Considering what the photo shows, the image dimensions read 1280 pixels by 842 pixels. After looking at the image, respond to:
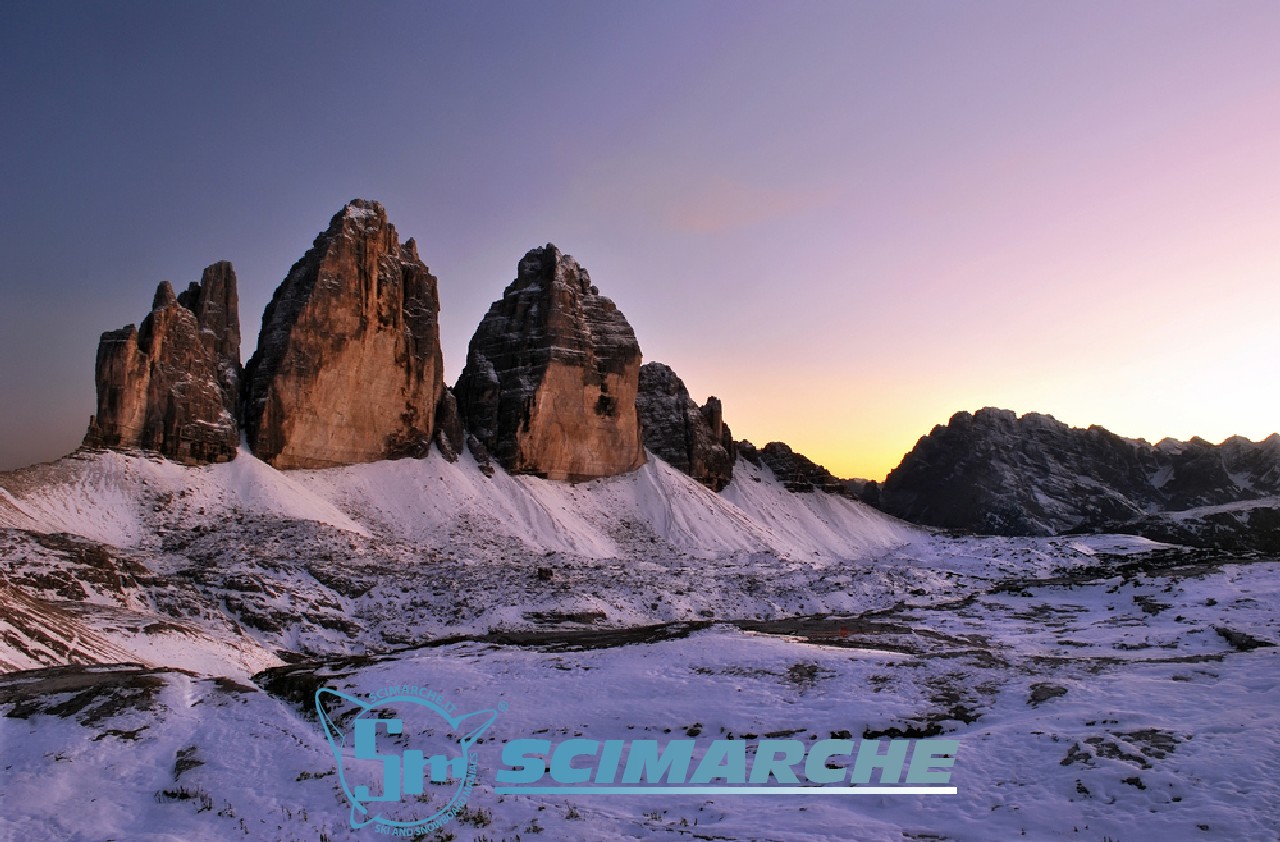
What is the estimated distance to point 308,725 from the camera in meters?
17.3

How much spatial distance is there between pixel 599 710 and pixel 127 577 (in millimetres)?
24472

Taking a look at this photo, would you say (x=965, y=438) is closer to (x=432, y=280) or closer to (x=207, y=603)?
(x=432, y=280)

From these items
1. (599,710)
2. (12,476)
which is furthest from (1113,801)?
(12,476)

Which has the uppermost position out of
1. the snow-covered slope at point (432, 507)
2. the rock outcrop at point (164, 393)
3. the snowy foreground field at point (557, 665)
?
the rock outcrop at point (164, 393)

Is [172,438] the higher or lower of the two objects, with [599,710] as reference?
higher

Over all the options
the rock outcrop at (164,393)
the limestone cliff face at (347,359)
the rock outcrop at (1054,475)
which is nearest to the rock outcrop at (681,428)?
the limestone cliff face at (347,359)

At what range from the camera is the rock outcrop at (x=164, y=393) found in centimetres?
4919

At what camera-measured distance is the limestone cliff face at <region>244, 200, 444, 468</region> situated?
58.0 meters

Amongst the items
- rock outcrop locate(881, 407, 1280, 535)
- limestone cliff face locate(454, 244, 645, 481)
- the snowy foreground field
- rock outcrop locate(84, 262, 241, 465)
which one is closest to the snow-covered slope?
the snowy foreground field

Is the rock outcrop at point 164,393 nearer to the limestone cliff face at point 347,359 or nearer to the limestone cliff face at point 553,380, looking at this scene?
the limestone cliff face at point 347,359

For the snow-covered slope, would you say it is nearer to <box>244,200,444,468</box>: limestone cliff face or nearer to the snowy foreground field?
the snowy foreground field

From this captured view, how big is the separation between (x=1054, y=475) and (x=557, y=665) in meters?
124

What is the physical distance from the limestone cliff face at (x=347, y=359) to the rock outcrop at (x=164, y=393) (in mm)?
3786

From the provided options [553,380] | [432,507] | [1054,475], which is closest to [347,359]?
[432,507]
